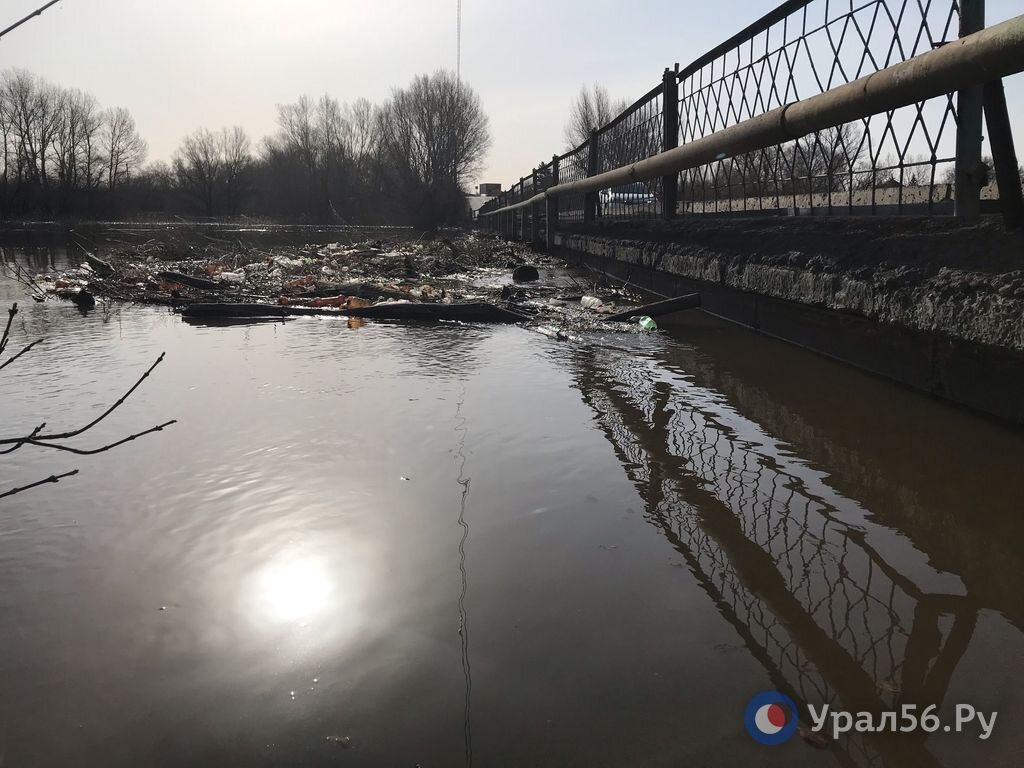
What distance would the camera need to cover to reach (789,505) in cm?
199

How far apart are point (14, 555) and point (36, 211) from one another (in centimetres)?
6006

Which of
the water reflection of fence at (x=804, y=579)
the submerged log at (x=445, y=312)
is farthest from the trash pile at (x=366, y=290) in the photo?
the water reflection of fence at (x=804, y=579)

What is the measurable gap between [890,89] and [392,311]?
379cm

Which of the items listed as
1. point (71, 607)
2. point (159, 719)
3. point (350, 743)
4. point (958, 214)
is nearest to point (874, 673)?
point (350, 743)

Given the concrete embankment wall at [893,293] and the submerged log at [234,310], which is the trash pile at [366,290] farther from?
the concrete embankment wall at [893,293]

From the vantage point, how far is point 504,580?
1.57 metres

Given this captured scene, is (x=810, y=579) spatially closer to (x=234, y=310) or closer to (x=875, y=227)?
(x=875, y=227)

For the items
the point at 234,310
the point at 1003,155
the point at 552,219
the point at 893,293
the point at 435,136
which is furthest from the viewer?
the point at 435,136

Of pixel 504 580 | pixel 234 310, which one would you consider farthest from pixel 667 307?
pixel 504 580

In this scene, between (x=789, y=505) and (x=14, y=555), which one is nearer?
(x=14, y=555)

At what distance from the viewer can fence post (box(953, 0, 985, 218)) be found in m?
2.99

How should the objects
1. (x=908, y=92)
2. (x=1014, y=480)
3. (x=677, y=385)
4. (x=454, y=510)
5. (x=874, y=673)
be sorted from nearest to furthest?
(x=874, y=673) → (x=454, y=510) → (x=1014, y=480) → (x=908, y=92) → (x=677, y=385)

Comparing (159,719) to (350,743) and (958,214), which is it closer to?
(350,743)

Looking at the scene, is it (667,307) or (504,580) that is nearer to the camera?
(504,580)
